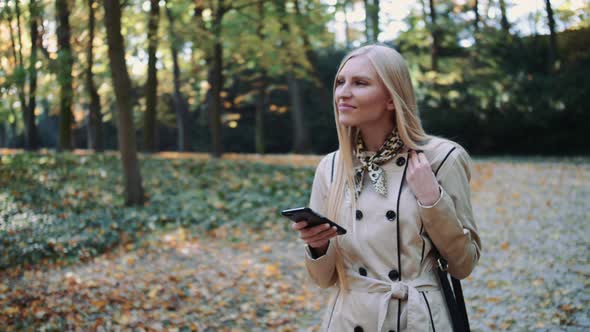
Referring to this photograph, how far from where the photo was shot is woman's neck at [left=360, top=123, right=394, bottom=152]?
220 centimetres

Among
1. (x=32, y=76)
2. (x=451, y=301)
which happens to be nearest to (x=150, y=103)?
(x=32, y=76)

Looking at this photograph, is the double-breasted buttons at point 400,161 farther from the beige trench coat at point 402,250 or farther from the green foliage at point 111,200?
the green foliage at point 111,200

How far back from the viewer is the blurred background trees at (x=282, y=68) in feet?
42.7

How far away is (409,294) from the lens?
77.5 inches

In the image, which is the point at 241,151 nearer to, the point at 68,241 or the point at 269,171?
the point at 269,171

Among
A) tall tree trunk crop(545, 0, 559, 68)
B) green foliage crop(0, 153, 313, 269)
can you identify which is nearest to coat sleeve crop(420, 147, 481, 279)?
green foliage crop(0, 153, 313, 269)

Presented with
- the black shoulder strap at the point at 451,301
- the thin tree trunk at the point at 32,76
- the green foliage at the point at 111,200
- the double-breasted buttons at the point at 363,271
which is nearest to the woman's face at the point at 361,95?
the black shoulder strap at the point at 451,301

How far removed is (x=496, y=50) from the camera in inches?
770

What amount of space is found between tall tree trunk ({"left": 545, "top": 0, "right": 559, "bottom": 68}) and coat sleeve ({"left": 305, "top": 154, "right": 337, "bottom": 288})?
748 inches

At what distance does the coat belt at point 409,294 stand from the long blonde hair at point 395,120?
167mm

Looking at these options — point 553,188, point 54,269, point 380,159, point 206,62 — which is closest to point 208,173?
point 54,269

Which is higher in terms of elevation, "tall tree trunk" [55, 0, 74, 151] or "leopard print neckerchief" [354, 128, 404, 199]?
"tall tree trunk" [55, 0, 74, 151]

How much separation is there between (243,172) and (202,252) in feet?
15.0

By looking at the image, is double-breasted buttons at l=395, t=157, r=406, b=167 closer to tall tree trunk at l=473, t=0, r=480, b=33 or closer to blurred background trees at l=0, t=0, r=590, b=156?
blurred background trees at l=0, t=0, r=590, b=156
